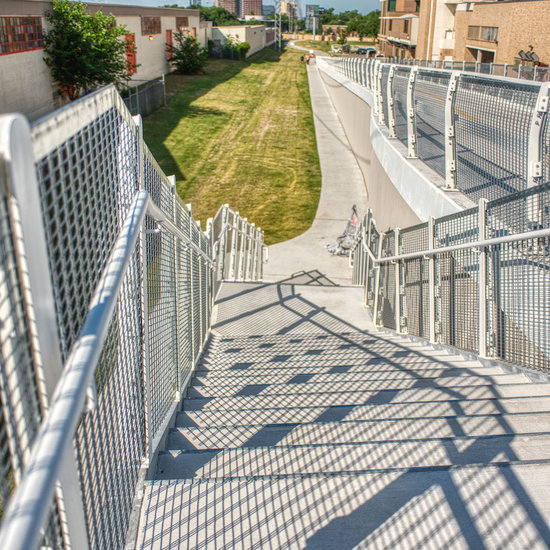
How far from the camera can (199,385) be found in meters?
4.96

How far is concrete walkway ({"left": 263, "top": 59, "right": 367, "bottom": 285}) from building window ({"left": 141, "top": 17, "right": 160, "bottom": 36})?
13.8 meters

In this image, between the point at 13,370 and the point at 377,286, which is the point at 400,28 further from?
the point at 13,370

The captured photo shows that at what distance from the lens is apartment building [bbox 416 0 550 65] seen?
3059 centimetres

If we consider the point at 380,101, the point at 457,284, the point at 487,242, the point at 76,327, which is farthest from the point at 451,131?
the point at 76,327

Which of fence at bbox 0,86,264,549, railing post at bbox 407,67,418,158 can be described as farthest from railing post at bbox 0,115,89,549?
railing post at bbox 407,67,418,158

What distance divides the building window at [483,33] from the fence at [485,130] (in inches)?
1227

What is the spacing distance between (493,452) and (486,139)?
17.0ft

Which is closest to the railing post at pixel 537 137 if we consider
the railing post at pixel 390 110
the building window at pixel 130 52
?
the railing post at pixel 390 110

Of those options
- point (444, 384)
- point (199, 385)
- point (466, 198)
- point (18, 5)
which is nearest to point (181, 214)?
point (199, 385)

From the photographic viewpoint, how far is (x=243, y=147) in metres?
26.2

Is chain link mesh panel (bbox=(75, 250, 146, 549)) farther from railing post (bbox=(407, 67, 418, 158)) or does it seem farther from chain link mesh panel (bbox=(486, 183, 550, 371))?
railing post (bbox=(407, 67, 418, 158))

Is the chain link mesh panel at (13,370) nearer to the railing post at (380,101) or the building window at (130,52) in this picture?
the railing post at (380,101)

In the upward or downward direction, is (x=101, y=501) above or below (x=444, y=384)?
above

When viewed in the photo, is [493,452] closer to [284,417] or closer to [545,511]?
[545,511]
